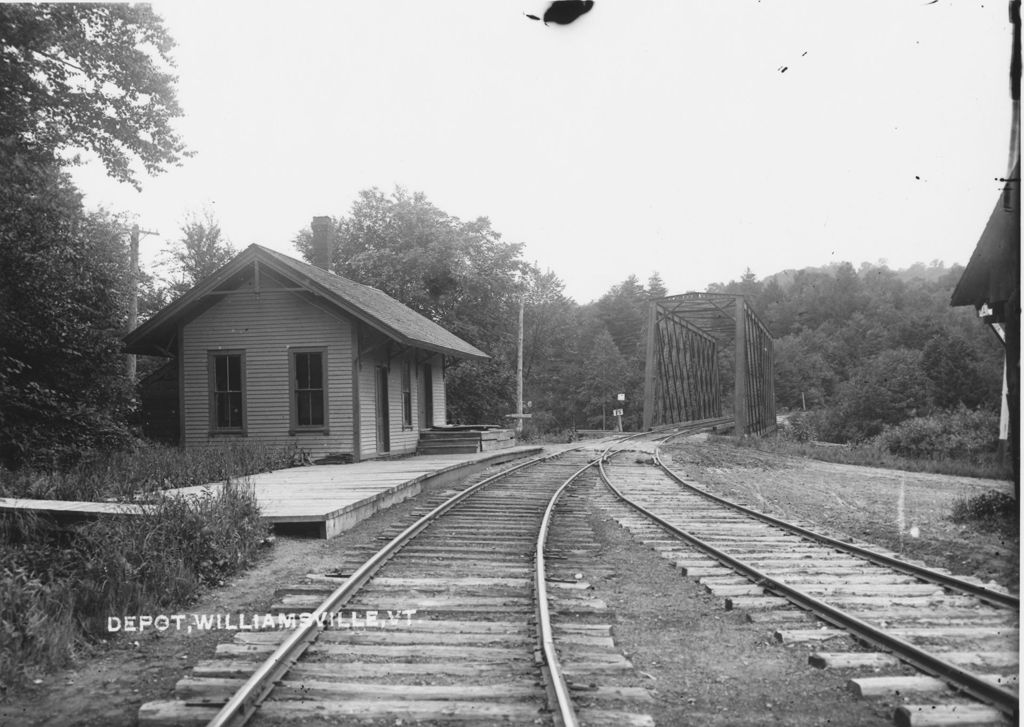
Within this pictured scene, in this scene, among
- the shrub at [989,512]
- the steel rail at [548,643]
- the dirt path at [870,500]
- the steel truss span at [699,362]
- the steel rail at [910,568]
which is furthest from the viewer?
the steel truss span at [699,362]

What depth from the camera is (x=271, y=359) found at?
1591cm

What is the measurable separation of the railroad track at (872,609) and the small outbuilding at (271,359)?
8373 mm

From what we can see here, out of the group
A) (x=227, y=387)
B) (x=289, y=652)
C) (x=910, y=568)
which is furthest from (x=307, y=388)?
(x=910, y=568)

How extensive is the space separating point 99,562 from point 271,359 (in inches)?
405

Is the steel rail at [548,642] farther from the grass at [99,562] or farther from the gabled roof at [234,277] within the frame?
the gabled roof at [234,277]

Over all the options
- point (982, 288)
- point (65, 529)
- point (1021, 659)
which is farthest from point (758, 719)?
point (65, 529)

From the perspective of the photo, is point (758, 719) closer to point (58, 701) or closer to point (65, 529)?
point (58, 701)

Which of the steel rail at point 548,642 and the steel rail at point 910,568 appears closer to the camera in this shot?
the steel rail at point 548,642

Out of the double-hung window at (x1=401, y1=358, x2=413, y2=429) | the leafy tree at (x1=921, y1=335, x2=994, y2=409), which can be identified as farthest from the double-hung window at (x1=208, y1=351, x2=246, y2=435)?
the leafy tree at (x1=921, y1=335, x2=994, y2=409)

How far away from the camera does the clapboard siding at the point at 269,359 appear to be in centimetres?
1564

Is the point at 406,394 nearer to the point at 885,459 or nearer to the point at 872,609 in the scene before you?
the point at 885,459

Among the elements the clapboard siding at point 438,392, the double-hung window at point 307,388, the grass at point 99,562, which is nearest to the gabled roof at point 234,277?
the double-hung window at point 307,388

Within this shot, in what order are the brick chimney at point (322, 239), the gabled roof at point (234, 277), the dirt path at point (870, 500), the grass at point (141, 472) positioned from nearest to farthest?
1. the dirt path at point (870, 500)
2. the grass at point (141, 472)
3. the gabled roof at point (234, 277)
4. the brick chimney at point (322, 239)

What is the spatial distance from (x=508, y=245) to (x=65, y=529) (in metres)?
29.8
